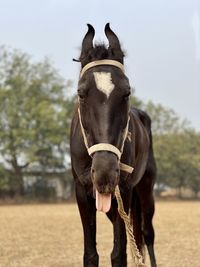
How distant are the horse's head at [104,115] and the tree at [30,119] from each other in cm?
4769

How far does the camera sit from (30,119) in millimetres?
53562

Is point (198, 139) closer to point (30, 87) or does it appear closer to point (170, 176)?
point (170, 176)

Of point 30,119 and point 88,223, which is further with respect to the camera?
point 30,119

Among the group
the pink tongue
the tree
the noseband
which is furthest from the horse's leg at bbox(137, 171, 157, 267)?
the tree

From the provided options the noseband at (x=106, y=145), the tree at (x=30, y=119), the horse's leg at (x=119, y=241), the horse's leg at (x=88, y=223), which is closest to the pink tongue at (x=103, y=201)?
the noseband at (x=106, y=145)

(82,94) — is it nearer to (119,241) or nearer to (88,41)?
(88,41)

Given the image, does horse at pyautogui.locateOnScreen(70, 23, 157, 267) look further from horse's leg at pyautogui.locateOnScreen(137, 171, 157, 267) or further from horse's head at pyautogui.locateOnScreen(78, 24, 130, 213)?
horse's leg at pyautogui.locateOnScreen(137, 171, 157, 267)

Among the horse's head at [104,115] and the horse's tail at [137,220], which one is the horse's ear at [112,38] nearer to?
the horse's head at [104,115]

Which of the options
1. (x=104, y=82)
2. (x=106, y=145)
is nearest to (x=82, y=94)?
(x=104, y=82)

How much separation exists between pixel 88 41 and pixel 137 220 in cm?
426

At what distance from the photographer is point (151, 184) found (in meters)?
8.09

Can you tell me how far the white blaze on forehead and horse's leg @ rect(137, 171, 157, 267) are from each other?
3.98 meters

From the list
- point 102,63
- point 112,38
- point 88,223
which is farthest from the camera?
point 88,223

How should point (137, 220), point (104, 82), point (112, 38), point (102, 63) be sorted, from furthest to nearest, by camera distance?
point (137, 220), point (112, 38), point (102, 63), point (104, 82)
